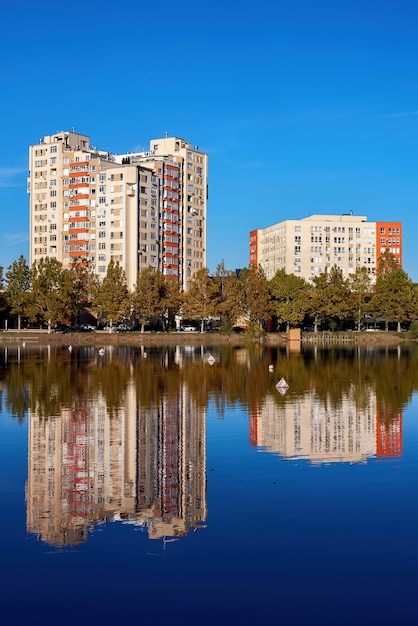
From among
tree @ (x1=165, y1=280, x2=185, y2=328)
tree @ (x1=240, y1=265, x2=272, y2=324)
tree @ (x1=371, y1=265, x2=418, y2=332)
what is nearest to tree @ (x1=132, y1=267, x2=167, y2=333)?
tree @ (x1=165, y1=280, x2=185, y2=328)

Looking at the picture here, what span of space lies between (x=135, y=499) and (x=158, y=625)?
7.41 meters

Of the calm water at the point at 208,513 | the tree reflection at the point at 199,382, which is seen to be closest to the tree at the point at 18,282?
the tree reflection at the point at 199,382

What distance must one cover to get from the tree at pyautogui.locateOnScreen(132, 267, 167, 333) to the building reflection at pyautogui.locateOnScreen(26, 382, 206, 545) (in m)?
111

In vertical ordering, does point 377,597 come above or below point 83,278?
below

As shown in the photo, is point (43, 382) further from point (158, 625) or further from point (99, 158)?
point (99, 158)

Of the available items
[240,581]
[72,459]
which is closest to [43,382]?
[72,459]

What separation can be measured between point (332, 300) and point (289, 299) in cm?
1148

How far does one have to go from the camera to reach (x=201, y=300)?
153375mm

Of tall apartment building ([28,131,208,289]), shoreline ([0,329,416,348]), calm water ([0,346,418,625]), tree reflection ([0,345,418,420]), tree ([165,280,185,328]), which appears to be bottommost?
calm water ([0,346,418,625])

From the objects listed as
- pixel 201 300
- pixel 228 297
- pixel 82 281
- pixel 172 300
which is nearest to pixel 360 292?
pixel 228 297

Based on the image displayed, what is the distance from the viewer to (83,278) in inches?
6275

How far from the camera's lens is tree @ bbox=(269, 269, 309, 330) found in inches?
6442

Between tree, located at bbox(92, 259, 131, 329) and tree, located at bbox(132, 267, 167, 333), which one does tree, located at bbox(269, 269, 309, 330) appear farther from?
tree, located at bbox(92, 259, 131, 329)

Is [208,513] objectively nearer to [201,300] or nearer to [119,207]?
[201,300]
